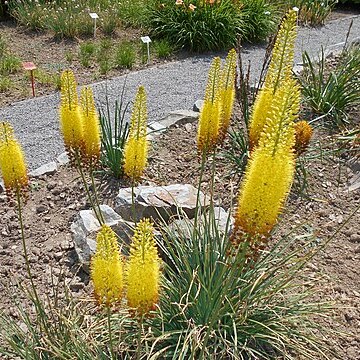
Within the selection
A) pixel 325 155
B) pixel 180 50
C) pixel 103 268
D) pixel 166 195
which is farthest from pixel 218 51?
pixel 103 268

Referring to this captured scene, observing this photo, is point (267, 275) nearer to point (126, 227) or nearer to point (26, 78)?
point (126, 227)

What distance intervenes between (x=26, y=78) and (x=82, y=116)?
5.27 meters

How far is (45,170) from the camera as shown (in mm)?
4938

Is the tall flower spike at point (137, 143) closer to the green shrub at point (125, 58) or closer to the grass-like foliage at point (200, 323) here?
the grass-like foliage at point (200, 323)

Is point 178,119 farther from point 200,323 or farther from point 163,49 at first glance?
point 200,323

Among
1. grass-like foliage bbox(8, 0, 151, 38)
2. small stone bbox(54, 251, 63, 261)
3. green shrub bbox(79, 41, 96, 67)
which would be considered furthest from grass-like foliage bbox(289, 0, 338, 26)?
small stone bbox(54, 251, 63, 261)

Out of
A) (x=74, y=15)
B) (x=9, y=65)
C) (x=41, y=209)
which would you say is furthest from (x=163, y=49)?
(x=41, y=209)

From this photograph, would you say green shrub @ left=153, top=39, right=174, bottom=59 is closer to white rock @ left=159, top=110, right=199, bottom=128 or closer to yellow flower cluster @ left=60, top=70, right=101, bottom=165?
white rock @ left=159, top=110, right=199, bottom=128

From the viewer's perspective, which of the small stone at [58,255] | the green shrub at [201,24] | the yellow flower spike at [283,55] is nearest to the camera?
the yellow flower spike at [283,55]

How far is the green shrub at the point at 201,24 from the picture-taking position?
8.73 metres

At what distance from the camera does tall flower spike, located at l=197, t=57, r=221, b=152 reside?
2.66 m

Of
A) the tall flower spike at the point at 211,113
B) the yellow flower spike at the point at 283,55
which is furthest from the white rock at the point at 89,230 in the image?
the yellow flower spike at the point at 283,55

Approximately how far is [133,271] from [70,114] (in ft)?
3.53

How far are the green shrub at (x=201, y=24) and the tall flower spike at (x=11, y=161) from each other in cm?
664
